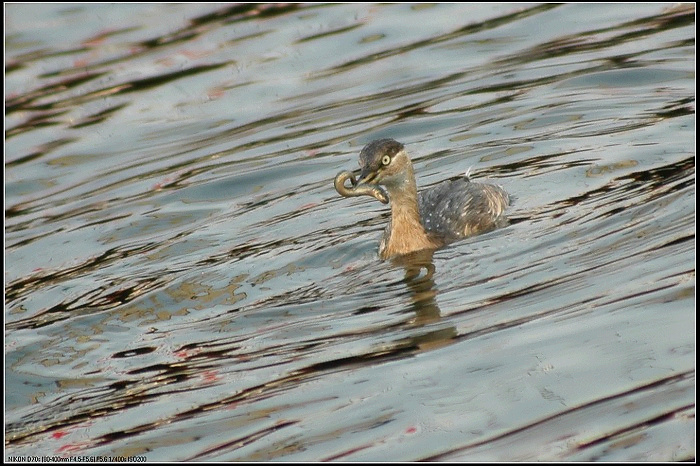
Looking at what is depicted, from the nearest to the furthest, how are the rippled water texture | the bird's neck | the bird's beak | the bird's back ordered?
the rippled water texture, the bird's beak, the bird's neck, the bird's back

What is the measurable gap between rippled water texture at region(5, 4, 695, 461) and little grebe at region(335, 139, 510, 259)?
0.26 meters

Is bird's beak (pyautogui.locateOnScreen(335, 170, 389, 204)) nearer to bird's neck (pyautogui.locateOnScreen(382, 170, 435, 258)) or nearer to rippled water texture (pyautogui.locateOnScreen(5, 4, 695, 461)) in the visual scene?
bird's neck (pyautogui.locateOnScreen(382, 170, 435, 258))

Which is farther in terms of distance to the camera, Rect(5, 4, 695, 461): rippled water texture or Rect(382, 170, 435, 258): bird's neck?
Rect(382, 170, 435, 258): bird's neck

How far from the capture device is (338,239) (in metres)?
9.58

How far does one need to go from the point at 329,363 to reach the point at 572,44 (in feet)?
24.5

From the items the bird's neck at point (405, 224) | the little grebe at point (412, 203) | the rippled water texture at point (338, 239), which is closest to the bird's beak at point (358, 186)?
the little grebe at point (412, 203)

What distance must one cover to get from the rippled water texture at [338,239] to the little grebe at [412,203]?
260 mm

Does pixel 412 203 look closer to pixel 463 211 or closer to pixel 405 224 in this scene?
pixel 405 224

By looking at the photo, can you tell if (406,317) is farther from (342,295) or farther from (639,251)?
(639,251)

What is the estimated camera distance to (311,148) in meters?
11.9

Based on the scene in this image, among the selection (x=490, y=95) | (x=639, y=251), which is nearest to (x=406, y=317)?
(x=639, y=251)

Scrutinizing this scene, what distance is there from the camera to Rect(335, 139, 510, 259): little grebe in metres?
9.11

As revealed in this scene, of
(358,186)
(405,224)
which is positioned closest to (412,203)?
(405,224)

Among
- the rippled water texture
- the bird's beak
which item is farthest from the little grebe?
the rippled water texture
